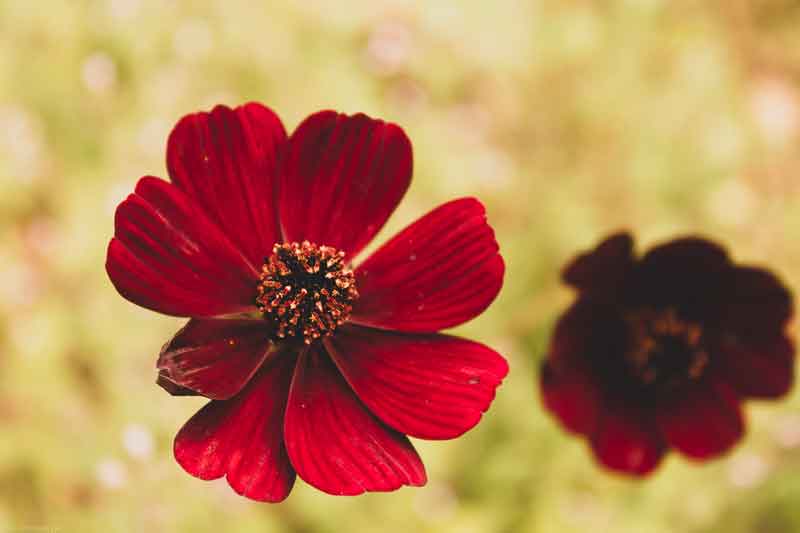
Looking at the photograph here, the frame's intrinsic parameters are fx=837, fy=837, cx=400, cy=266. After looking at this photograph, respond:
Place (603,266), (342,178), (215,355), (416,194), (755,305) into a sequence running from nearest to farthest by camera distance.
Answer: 1. (215,355)
2. (342,178)
3. (603,266)
4. (755,305)
5. (416,194)

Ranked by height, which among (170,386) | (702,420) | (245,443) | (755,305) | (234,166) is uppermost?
(234,166)

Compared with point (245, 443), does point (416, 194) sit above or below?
below

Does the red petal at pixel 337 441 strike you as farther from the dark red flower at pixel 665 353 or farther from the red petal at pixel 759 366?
the red petal at pixel 759 366

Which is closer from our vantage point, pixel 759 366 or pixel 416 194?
pixel 759 366

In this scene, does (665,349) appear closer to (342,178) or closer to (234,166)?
(342,178)

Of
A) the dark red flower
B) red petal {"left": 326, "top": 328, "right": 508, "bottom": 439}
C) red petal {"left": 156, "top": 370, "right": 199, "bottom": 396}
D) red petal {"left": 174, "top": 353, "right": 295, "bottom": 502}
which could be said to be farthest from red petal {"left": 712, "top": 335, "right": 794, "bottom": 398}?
red petal {"left": 156, "top": 370, "right": 199, "bottom": 396}

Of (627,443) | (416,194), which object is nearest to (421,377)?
(627,443)

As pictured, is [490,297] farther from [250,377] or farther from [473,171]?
[473,171]
